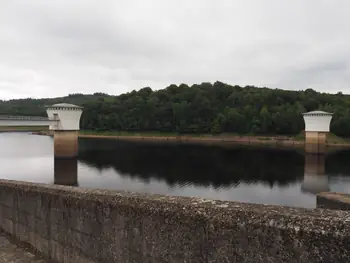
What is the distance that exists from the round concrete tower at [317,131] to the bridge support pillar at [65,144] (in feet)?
136

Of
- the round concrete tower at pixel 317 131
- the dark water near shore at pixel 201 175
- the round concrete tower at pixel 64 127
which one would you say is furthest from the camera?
the round concrete tower at pixel 317 131

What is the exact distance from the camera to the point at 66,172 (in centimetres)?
3653

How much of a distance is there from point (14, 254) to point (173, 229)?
3930 mm

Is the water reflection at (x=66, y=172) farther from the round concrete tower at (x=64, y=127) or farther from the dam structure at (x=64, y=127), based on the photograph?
the round concrete tower at (x=64, y=127)

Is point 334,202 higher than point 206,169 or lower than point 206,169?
higher

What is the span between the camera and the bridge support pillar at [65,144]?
45.6m

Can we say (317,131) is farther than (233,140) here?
No

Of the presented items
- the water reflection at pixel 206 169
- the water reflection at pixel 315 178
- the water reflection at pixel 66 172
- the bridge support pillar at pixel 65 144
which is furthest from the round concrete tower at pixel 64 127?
the water reflection at pixel 315 178

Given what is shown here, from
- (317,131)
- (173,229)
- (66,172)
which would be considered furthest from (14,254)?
(317,131)

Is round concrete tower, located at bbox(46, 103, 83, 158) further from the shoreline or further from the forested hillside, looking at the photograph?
the forested hillside

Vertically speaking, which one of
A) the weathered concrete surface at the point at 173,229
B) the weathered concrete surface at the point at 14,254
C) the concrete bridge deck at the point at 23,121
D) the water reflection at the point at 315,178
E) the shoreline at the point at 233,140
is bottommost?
the water reflection at the point at 315,178

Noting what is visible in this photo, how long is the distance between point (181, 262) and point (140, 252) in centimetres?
65

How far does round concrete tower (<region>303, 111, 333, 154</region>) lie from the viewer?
183 ft

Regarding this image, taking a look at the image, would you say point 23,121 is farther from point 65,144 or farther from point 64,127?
point 65,144
